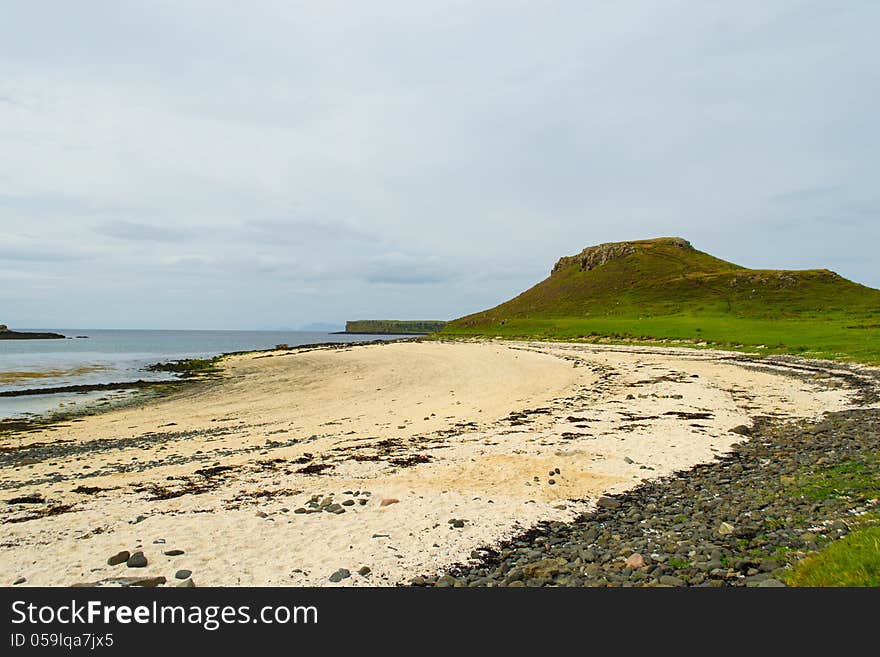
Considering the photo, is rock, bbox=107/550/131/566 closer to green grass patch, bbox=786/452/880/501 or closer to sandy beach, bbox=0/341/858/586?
sandy beach, bbox=0/341/858/586

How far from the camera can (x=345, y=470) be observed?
48.3 ft

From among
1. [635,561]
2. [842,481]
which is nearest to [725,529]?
[635,561]

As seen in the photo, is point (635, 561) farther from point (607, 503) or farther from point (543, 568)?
point (607, 503)

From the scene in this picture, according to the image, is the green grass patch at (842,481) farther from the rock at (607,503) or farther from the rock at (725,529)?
the rock at (607,503)

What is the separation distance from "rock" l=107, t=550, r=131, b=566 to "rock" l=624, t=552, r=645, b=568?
8.27 meters

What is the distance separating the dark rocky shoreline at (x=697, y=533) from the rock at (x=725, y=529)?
0.03 m

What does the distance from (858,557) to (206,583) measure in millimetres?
9291

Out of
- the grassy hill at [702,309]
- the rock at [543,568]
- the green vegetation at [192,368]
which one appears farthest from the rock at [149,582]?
the green vegetation at [192,368]

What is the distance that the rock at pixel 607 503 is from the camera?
35.6 ft

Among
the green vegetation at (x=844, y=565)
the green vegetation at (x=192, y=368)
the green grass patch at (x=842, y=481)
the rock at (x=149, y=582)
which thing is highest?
the green vegetation at (x=844, y=565)

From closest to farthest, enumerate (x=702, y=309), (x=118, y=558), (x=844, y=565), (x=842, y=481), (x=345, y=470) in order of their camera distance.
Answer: (x=844, y=565)
(x=118, y=558)
(x=842, y=481)
(x=345, y=470)
(x=702, y=309)

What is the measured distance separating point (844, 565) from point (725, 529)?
257cm

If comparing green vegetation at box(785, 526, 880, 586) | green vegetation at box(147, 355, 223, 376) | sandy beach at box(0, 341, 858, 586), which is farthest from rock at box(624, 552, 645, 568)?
green vegetation at box(147, 355, 223, 376)

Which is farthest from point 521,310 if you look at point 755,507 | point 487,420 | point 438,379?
point 755,507
